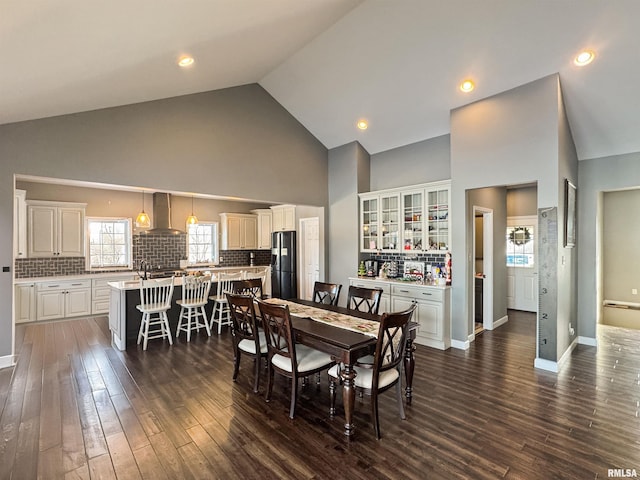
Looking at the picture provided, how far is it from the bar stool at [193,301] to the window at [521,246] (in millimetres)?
6407

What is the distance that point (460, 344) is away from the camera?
15.2 feet

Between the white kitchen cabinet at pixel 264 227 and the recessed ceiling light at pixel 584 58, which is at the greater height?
the recessed ceiling light at pixel 584 58

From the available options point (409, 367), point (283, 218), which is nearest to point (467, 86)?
point (409, 367)

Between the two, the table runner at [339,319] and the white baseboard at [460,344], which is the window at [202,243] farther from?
the white baseboard at [460,344]

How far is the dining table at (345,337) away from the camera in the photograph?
8.14 ft

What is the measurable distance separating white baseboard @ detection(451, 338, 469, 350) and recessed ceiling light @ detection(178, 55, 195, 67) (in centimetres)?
492

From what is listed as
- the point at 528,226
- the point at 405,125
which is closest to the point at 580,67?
the point at 405,125

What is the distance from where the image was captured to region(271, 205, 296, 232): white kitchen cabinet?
7.73 metres

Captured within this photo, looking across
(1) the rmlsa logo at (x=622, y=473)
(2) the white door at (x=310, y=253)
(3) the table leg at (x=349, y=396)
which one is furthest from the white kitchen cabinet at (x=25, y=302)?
(1) the rmlsa logo at (x=622, y=473)

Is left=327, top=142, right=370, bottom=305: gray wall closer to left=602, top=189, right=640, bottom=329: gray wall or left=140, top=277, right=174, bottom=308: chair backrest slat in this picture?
left=140, top=277, right=174, bottom=308: chair backrest slat

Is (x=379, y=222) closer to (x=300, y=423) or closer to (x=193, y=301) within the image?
(x=193, y=301)

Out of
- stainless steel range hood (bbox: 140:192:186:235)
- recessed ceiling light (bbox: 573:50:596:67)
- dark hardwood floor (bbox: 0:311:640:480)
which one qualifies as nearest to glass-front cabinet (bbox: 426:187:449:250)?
dark hardwood floor (bbox: 0:311:640:480)

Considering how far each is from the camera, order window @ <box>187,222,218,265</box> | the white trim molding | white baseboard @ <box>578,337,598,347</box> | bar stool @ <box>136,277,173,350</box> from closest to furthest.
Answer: bar stool @ <box>136,277,173,350</box> → white baseboard @ <box>578,337,598,347</box> → the white trim molding → window @ <box>187,222,218,265</box>

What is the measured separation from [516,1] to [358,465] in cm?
428
